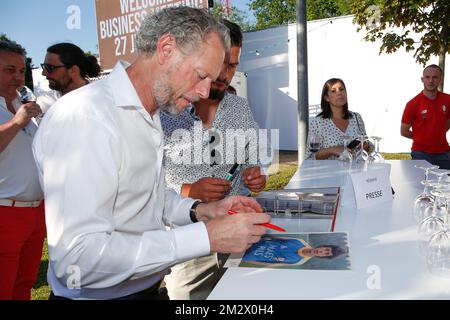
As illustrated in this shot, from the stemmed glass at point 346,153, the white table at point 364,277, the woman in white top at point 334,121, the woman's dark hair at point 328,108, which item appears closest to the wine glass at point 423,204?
the white table at point 364,277

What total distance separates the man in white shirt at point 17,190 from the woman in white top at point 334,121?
2.42 metres

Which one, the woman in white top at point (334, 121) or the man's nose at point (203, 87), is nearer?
the man's nose at point (203, 87)

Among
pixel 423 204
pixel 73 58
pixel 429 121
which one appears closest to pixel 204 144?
pixel 423 204

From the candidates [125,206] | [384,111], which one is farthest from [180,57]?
[384,111]

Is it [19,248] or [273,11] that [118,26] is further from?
[273,11]

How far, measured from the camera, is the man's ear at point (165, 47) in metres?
1.23

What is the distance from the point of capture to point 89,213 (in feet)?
3.42

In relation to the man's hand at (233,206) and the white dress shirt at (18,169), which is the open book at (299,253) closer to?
the man's hand at (233,206)

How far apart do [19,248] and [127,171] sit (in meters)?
1.89

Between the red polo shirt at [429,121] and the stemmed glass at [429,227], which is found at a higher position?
the red polo shirt at [429,121]

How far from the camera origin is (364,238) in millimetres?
1587

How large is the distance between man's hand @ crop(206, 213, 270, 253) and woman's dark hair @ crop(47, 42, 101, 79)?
266cm

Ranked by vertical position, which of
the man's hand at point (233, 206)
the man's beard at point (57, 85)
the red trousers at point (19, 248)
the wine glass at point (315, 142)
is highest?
the man's beard at point (57, 85)
